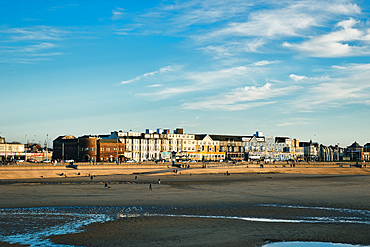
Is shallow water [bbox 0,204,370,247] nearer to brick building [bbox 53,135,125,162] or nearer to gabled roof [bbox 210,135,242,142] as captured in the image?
brick building [bbox 53,135,125,162]

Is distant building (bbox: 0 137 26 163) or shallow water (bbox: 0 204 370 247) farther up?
distant building (bbox: 0 137 26 163)

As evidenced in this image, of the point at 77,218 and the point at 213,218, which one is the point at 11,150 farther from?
the point at 213,218

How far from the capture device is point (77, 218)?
29.3 metres

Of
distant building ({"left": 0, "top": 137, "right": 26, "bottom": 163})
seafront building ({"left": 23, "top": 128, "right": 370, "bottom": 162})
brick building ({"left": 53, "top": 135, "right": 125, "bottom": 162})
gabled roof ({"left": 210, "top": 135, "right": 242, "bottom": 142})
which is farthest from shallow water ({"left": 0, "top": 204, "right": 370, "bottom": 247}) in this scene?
gabled roof ({"left": 210, "top": 135, "right": 242, "bottom": 142})

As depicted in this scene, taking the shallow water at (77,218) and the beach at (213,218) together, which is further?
the shallow water at (77,218)

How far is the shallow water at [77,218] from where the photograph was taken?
23547 millimetres

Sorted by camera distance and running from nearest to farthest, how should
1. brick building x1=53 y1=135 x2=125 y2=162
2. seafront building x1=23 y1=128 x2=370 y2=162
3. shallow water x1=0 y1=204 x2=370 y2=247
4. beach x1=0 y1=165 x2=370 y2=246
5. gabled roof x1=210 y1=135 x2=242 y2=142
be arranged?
beach x1=0 y1=165 x2=370 y2=246, shallow water x1=0 y1=204 x2=370 y2=247, brick building x1=53 y1=135 x2=125 y2=162, seafront building x1=23 y1=128 x2=370 y2=162, gabled roof x1=210 y1=135 x2=242 y2=142

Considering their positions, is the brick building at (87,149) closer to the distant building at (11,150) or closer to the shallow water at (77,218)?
the distant building at (11,150)

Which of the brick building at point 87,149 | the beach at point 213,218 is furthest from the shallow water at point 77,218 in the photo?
the brick building at point 87,149

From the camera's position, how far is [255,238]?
76.5 ft

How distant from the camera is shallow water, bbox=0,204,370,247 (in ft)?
77.3

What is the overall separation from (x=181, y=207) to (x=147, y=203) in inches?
176

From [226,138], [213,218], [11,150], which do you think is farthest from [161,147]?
[213,218]

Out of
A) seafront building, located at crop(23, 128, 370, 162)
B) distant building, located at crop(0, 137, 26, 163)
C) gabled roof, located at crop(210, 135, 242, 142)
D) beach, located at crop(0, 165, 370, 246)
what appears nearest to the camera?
beach, located at crop(0, 165, 370, 246)
